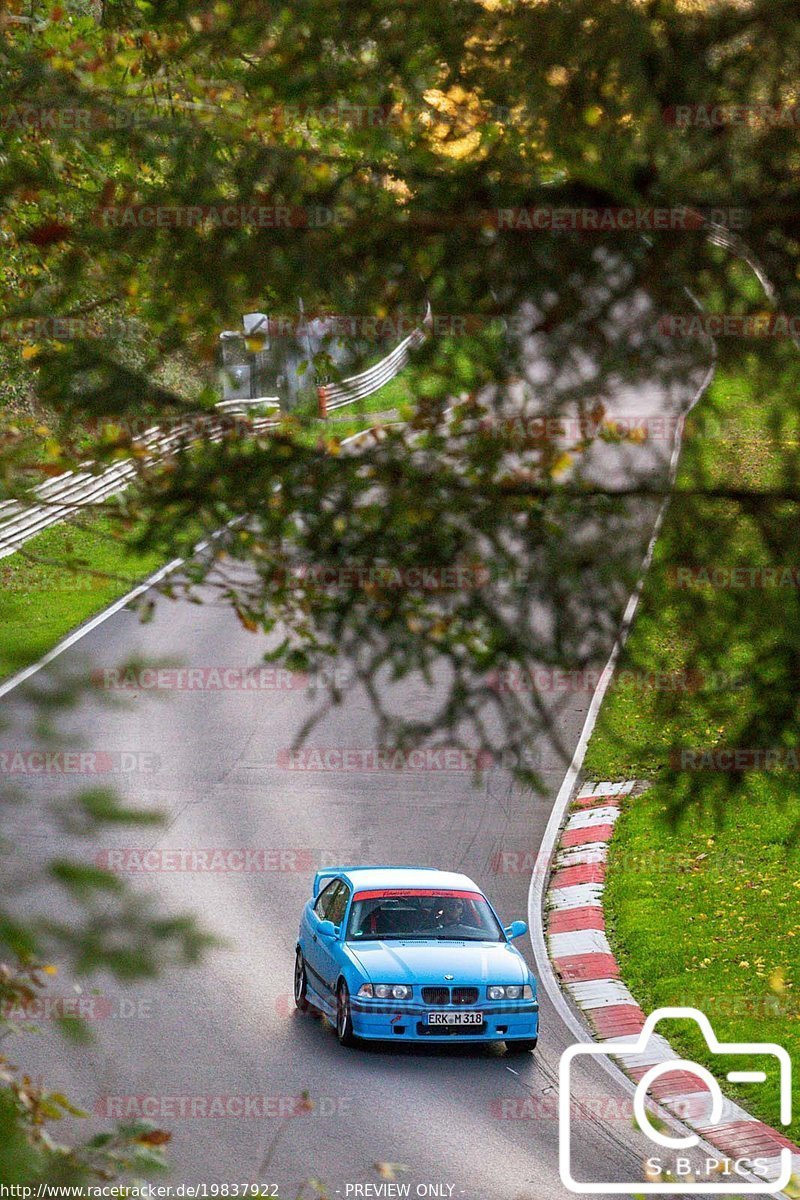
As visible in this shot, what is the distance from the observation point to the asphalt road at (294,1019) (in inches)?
386

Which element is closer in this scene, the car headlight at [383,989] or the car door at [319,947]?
the car headlight at [383,989]

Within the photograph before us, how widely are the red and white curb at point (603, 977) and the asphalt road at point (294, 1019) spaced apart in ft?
1.40

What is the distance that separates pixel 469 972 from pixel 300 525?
6.74m

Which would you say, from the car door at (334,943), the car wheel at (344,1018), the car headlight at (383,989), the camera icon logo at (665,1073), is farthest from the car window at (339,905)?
the camera icon logo at (665,1073)

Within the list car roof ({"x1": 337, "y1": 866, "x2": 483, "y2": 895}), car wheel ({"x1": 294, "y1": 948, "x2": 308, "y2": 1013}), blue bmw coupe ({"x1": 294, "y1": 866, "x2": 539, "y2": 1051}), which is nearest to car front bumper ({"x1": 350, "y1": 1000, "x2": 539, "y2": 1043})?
blue bmw coupe ({"x1": 294, "y1": 866, "x2": 539, "y2": 1051})

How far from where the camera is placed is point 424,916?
13.1 meters

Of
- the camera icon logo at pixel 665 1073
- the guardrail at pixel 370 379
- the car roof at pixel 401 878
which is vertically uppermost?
the guardrail at pixel 370 379

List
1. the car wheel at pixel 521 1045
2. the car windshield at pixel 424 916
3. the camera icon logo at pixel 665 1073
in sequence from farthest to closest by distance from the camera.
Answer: the car windshield at pixel 424 916, the car wheel at pixel 521 1045, the camera icon logo at pixel 665 1073

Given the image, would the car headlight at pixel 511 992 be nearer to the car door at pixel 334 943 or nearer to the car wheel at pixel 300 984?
the car door at pixel 334 943

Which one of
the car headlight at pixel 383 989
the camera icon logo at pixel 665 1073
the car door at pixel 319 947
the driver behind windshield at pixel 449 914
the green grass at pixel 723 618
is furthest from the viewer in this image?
the driver behind windshield at pixel 449 914

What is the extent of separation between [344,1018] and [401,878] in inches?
61.2

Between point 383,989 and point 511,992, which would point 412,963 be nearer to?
point 383,989

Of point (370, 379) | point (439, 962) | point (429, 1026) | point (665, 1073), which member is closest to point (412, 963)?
point (439, 962)

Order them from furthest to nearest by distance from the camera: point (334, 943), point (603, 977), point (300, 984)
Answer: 1. point (603, 977)
2. point (300, 984)
3. point (334, 943)
